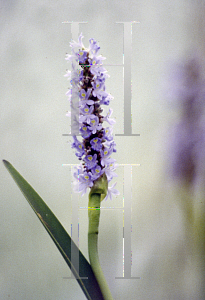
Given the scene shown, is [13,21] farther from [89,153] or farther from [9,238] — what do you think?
[9,238]

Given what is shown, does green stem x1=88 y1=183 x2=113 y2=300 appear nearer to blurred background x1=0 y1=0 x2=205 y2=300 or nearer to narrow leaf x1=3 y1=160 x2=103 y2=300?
narrow leaf x1=3 y1=160 x2=103 y2=300

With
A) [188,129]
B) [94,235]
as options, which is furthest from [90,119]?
[188,129]

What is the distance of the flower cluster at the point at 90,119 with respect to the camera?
1.36 ft

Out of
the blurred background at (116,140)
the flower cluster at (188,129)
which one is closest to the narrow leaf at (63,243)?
the blurred background at (116,140)

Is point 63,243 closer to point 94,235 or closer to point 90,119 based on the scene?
point 94,235

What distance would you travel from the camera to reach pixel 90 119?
412mm

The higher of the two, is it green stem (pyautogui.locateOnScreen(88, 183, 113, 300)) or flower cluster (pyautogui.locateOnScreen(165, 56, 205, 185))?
flower cluster (pyautogui.locateOnScreen(165, 56, 205, 185))

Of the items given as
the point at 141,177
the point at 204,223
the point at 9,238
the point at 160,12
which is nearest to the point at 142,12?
the point at 160,12

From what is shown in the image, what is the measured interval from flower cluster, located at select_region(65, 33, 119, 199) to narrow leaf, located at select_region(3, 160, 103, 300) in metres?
0.09

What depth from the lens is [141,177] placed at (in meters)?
0.62

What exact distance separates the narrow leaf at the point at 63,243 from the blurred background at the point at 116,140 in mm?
150

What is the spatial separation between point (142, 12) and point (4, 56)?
1.30ft

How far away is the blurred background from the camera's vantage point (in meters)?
0.61

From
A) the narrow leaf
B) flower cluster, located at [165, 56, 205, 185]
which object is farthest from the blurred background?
the narrow leaf
